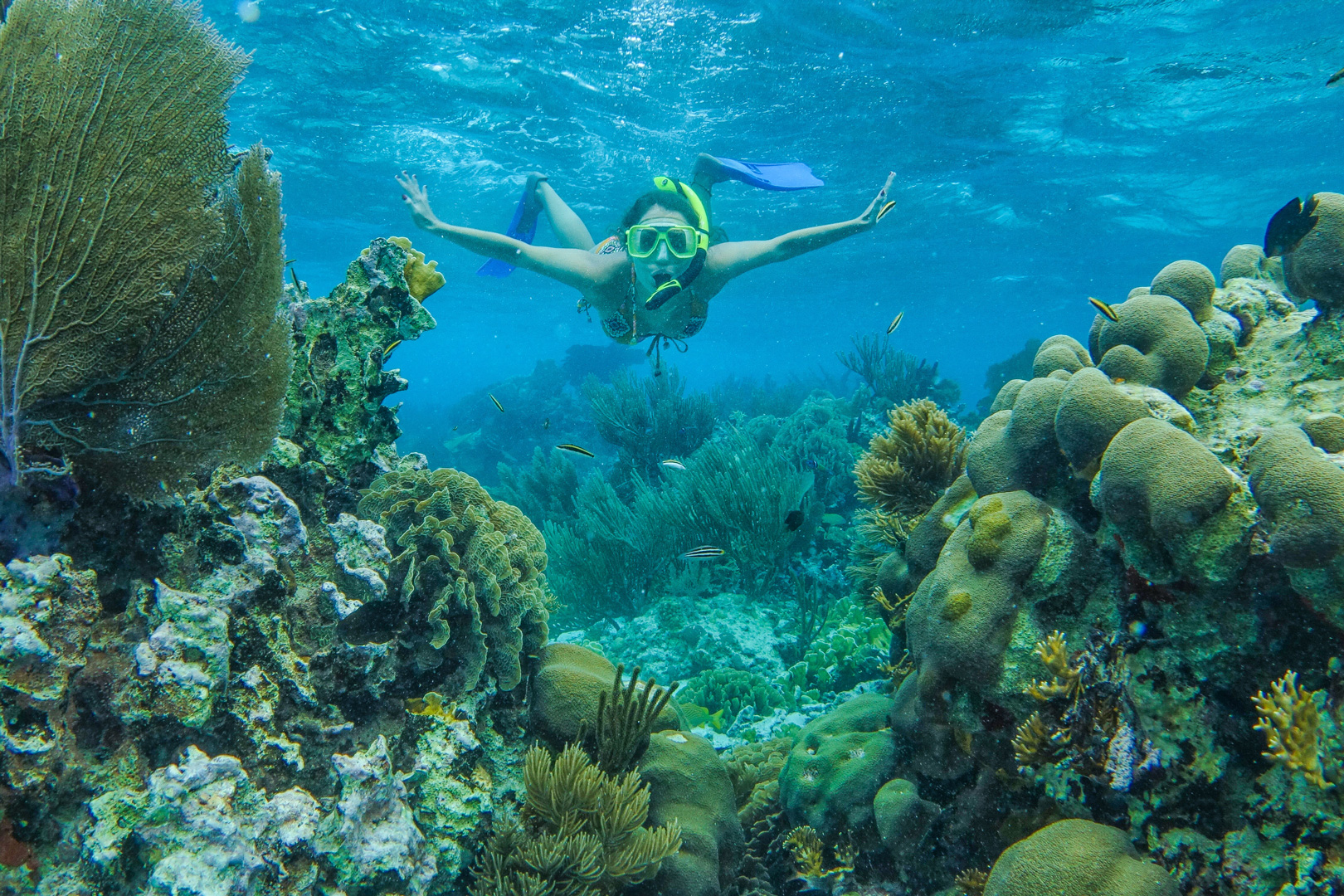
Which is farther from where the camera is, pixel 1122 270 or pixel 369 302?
pixel 1122 270

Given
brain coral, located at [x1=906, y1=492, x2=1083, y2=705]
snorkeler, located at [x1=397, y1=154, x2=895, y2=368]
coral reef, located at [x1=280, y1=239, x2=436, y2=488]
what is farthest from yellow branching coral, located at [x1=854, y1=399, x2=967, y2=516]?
coral reef, located at [x1=280, y1=239, x2=436, y2=488]

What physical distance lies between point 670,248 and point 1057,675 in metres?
5.01

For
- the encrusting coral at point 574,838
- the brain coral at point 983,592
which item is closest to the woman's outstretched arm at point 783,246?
the brain coral at point 983,592

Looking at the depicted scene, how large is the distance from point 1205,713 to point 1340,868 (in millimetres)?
489

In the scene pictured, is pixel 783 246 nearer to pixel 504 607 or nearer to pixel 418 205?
pixel 418 205

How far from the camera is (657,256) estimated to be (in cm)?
613

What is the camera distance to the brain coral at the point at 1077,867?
1.99 meters

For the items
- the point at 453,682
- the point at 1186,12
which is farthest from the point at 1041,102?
the point at 453,682

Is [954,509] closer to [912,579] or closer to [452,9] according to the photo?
[912,579]

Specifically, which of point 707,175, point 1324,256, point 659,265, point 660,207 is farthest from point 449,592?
point 707,175

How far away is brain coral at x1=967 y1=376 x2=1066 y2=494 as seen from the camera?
2961 millimetres

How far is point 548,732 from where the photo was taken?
137 inches

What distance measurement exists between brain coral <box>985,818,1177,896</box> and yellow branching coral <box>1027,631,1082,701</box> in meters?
0.45

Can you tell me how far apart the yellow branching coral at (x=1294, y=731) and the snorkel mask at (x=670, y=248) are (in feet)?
16.5
